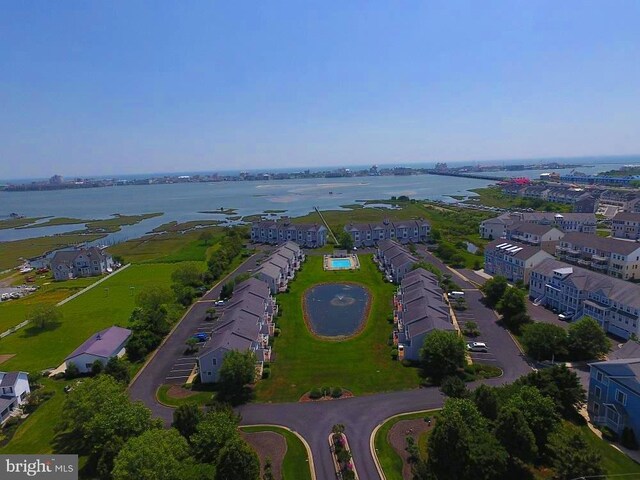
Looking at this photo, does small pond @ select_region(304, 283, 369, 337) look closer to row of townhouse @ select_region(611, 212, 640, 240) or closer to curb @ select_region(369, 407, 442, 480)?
curb @ select_region(369, 407, 442, 480)

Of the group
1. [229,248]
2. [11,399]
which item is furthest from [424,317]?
[229,248]

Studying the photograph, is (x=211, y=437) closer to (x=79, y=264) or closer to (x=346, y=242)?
(x=346, y=242)

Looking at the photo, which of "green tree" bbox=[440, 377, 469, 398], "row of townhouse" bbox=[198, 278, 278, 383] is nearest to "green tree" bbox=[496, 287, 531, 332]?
"green tree" bbox=[440, 377, 469, 398]

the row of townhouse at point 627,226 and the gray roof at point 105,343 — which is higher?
the row of townhouse at point 627,226

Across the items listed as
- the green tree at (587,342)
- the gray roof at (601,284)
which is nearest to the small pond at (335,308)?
the green tree at (587,342)

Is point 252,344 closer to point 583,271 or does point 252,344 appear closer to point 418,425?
point 418,425

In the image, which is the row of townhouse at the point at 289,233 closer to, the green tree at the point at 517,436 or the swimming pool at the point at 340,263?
the swimming pool at the point at 340,263

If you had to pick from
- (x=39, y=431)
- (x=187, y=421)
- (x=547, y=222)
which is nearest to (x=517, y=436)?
(x=187, y=421)
